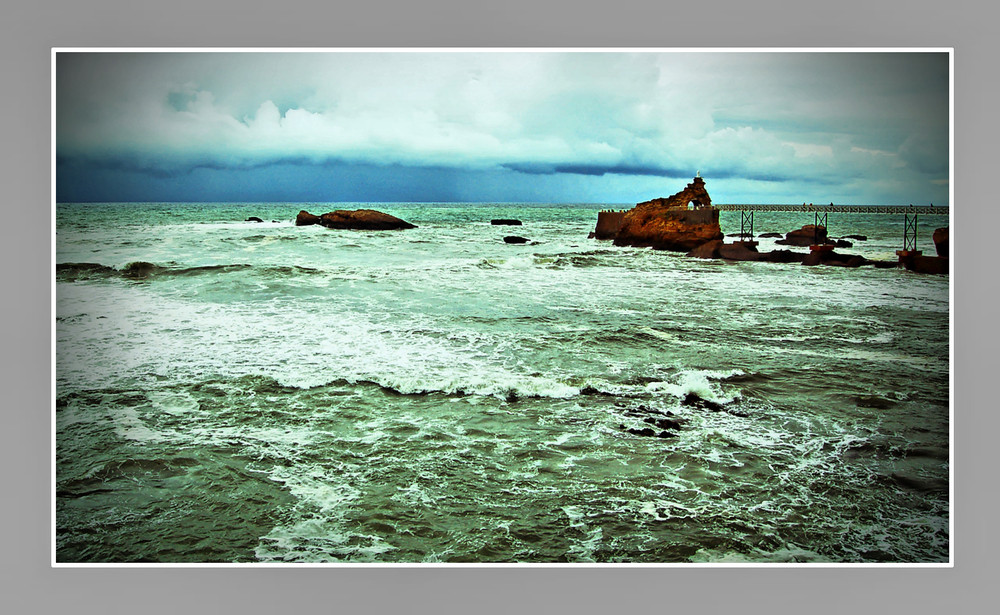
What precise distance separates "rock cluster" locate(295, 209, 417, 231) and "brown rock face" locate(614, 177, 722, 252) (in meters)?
1.49

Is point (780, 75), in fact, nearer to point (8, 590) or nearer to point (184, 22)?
point (184, 22)

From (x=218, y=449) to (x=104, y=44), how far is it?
1.95 metres

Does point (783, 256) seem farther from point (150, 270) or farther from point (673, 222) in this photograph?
point (150, 270)


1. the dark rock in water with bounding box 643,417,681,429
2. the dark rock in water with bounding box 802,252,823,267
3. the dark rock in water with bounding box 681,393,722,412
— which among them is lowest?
the dark rock in water with bounding box 643,417,681,429

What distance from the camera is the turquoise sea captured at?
231cm

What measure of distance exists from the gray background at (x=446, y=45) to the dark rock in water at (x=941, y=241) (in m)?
0.08

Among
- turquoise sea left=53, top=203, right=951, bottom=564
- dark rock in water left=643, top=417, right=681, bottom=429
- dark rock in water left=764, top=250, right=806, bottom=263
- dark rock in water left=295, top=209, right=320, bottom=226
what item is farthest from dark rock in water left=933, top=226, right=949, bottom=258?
dark rock in water left=295, top=209, right=320, bottom=226

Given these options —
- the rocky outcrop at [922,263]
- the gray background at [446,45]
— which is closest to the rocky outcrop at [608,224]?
the gray background at [446,45]

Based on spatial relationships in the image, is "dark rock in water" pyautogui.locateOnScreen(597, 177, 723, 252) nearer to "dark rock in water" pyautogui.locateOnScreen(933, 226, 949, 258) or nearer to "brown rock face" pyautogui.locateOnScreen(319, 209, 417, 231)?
"dark rock in water" pyautogui.locateOnScreen(933, 226, 949, 258)

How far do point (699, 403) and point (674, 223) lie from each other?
1.36m

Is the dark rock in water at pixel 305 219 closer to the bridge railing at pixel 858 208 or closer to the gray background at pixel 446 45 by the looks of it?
the gray background at pixel 446 45

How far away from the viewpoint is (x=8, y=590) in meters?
2.52

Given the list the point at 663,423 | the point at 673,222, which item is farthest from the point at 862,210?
the point at 663,423
